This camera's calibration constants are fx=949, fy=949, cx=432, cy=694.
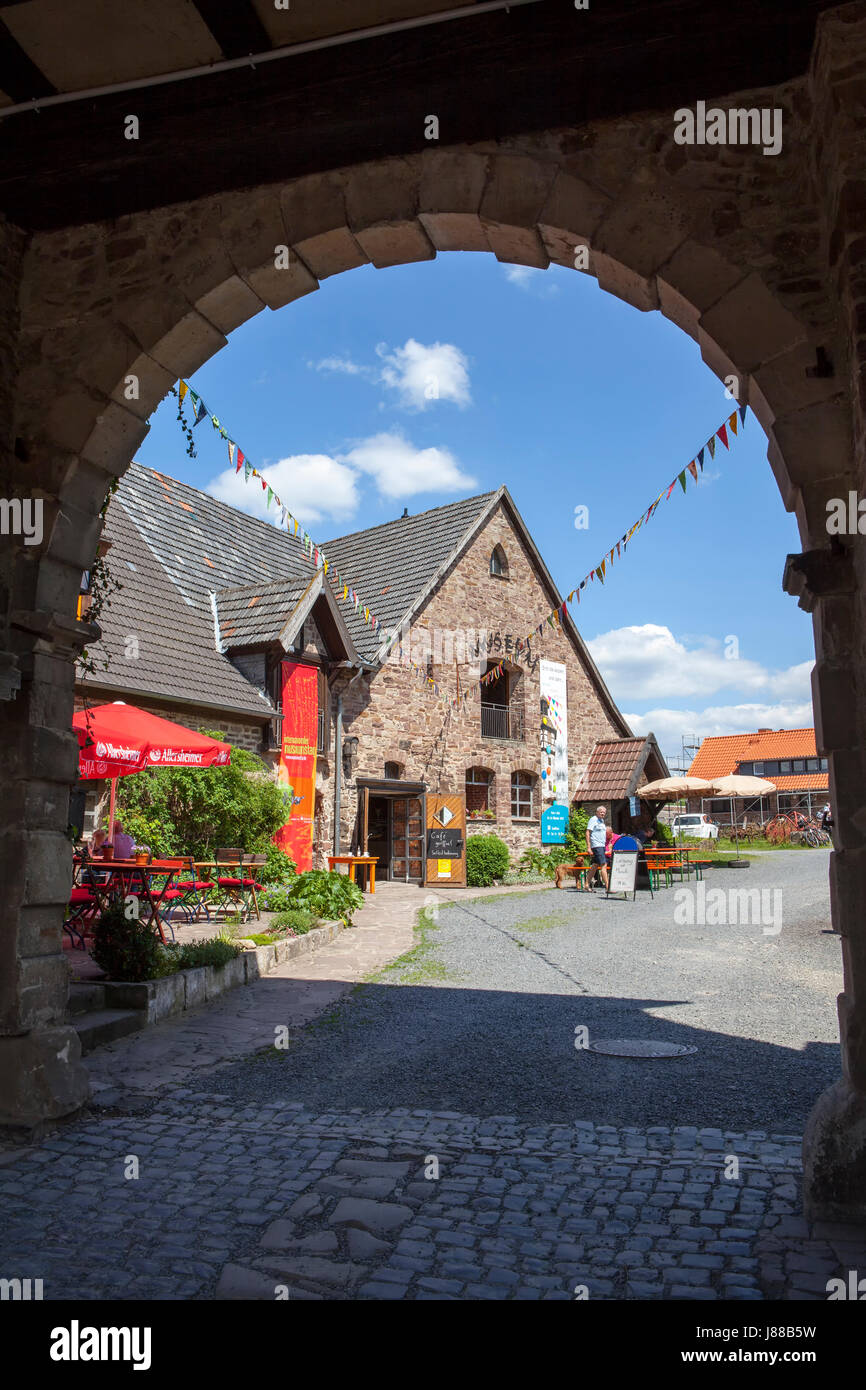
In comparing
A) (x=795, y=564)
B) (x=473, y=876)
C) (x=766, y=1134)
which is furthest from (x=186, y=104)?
(x=473, y=876)

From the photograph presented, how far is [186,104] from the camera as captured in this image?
14.1ft

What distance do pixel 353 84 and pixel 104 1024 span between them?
5416mm

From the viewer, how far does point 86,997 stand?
20.9ft

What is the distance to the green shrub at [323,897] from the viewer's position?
12.1 m

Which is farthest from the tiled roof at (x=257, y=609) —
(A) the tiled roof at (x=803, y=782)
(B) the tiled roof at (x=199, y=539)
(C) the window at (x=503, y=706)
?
(A) the tiled roof at (x=803, y=782)

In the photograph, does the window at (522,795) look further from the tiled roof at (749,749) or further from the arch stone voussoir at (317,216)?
the tiled roof at (749,749)

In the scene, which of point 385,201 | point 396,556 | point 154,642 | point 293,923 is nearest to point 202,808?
point 154,642

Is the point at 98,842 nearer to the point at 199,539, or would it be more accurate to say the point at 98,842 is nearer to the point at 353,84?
the point at 353,84

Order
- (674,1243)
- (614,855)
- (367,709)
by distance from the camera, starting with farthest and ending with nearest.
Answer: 1. (367,709)
2. (614,855)
3. (674,1243)

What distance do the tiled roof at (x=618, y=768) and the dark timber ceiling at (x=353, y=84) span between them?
19.5 meters

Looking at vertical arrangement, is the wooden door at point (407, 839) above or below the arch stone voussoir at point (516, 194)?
below

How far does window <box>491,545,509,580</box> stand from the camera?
75.6 ft

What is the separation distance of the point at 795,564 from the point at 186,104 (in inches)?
134
